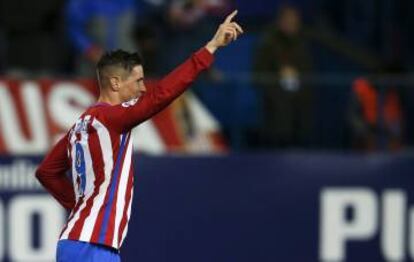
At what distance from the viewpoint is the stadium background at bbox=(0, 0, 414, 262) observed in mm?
11898

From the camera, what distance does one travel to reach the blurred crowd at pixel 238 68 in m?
12.6

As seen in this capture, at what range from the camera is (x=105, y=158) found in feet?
25.2

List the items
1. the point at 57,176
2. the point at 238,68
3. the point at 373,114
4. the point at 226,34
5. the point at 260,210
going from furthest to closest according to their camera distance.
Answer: the point at 238,68 → the point at 373,114 → the point at 260,210 → the point at 57,176 → the point at 226,34

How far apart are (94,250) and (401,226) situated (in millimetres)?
5285

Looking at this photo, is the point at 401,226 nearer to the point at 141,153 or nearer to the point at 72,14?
the point at 141,153

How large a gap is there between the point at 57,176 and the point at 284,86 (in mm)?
4669

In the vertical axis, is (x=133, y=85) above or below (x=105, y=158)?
above

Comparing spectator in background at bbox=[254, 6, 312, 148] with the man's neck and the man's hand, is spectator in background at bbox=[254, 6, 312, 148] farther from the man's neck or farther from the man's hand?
the man's hand

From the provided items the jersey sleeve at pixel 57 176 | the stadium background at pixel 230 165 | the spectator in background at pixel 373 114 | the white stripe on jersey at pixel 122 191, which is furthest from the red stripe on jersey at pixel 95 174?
the spectator in background at pixel 373 114

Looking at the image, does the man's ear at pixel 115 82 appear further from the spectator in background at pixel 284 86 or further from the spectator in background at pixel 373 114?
the spectator in background at pixel 373 114

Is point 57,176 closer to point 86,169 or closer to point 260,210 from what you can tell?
point 86,169

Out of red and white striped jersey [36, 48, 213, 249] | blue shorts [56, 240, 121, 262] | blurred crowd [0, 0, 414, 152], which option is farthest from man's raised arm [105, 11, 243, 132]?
blurred crowd [0, 0, 414, 152]

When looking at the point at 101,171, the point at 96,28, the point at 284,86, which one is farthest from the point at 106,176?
the point at 96,28

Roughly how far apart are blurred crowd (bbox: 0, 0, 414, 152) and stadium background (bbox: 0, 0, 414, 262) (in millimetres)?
18
